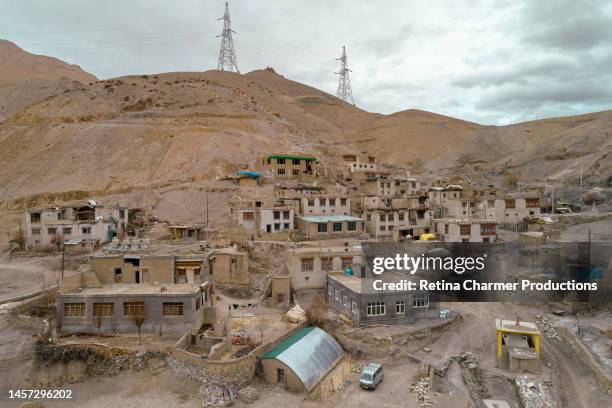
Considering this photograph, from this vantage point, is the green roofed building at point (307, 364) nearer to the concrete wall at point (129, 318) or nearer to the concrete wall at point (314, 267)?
the concrete wall at point (129, 318)

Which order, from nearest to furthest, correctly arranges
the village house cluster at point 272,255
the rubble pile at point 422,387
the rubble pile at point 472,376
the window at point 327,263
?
the rubble pile at point 422,387 < the rubble pile at point 472,376 < the village house cluster at point 272,255 < the window at point 327,263

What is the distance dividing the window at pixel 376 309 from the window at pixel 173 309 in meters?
9.52

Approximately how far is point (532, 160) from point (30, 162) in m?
79.8

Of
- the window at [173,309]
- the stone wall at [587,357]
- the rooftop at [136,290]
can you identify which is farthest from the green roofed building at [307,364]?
the stone wall at [587,357]

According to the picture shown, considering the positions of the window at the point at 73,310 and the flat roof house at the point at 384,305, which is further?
the flat roof house at the point at 384,305

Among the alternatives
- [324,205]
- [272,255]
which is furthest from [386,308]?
[324,205]

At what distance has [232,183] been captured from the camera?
Answer: 53.9 metres

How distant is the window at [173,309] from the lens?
72.2 ft

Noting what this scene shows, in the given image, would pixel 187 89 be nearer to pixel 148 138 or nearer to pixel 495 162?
pixel 148 138

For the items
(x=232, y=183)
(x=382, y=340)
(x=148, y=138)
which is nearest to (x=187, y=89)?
(x=148, y=138)

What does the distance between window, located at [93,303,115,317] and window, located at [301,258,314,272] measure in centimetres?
1203

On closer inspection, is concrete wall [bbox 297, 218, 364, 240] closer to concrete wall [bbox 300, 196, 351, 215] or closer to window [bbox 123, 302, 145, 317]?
concrete wall [bbox 300, 196, 351, 215]

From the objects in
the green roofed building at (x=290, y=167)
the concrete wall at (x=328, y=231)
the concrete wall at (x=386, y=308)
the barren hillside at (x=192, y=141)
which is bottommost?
the concrete wall at (x=386, y=308)

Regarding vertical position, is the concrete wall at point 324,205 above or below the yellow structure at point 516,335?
above
